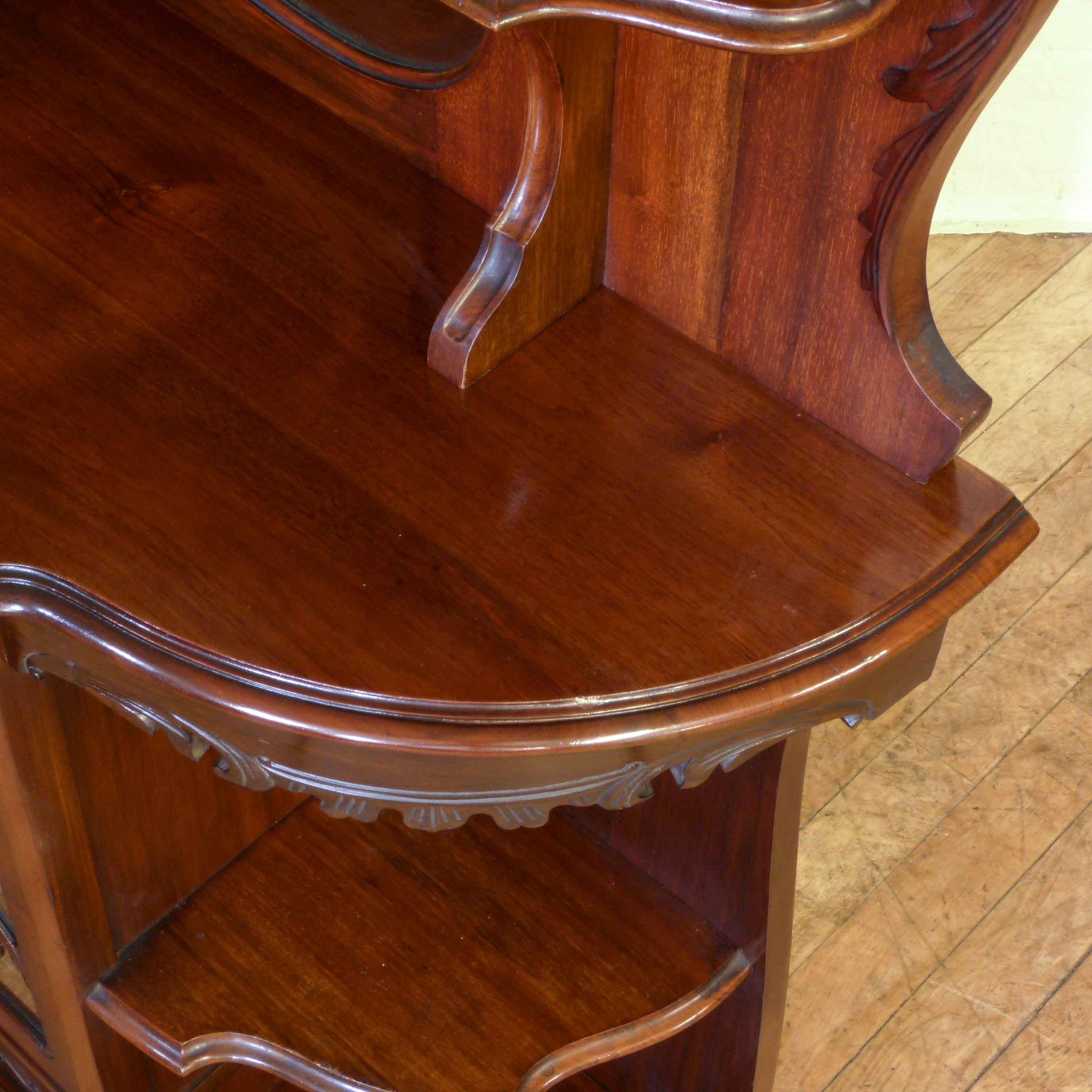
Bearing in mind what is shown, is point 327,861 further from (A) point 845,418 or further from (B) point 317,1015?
(A) point 845,418

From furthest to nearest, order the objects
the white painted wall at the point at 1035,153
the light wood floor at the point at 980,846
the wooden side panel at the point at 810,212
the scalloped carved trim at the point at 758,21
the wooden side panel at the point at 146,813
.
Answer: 1. the white painted wall at the point at 1035,153
2. the light wood floor at the point at 980,846
3. the wooden side panel at the point at 146,813
4. the wooden side panel at the point at 810,212
5. the scalloped carved trim at the point at 758,21

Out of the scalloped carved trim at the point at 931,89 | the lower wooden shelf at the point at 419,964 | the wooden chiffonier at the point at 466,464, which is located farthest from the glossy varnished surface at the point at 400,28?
the lower wooden shelf at the point at 419,964

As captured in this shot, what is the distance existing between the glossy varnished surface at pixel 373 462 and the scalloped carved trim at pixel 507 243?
0.07 feet

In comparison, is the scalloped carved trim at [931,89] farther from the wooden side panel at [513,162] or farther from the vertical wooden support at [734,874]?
the vertical wooden support at [734,874]

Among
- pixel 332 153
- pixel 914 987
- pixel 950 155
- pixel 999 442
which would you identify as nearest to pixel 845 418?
pixel 950 155

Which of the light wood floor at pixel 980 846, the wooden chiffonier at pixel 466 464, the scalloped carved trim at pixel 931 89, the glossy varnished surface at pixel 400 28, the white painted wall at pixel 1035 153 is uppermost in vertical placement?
the scalloped carved trim at pixel 931 89

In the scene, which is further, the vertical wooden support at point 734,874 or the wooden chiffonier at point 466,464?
the vertical wooden support at point 734,874

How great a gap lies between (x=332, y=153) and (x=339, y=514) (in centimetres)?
39

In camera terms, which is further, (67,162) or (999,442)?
(999,442)

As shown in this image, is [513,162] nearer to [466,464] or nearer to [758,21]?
[466,464]

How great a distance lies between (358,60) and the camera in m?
1.21

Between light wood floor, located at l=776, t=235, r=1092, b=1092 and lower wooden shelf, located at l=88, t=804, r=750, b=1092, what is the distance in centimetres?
47

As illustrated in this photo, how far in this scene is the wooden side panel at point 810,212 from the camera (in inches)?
35.1

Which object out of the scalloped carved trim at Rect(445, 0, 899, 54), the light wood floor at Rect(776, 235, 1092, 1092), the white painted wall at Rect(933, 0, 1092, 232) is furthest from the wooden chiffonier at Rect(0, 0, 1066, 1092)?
the white painted wall at Rect(933, 0, 1092, 232)
